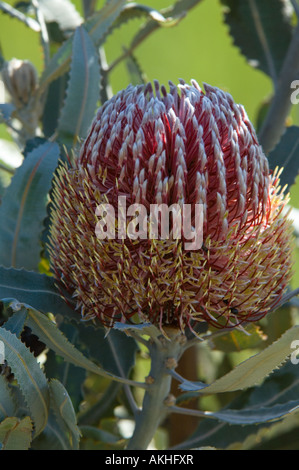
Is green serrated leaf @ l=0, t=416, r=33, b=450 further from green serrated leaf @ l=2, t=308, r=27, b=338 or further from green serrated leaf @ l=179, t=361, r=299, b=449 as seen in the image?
green serrated leaf @ l=179, t=361, r=299, b=449

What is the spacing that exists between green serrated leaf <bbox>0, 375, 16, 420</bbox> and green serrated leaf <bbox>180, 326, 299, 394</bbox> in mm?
202

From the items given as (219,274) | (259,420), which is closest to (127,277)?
(219,274)

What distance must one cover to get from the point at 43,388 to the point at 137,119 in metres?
0.33

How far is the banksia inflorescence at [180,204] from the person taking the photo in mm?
649

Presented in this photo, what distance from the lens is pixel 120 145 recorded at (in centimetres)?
67

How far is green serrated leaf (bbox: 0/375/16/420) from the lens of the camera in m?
0.70

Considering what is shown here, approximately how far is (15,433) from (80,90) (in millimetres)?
480

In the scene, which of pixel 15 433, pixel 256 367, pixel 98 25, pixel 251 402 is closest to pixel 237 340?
pixel 251 402

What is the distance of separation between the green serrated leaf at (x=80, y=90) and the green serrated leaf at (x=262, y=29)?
1.40 ft

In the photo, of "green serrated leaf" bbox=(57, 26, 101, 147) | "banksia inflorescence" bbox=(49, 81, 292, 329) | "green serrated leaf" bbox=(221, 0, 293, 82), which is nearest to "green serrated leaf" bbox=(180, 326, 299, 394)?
"banksia inflorescence" bbox=(49, 81, 292, 329)

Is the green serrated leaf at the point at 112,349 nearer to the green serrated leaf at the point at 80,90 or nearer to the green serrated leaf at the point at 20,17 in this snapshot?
the green serrated leaf at the point at 80,90

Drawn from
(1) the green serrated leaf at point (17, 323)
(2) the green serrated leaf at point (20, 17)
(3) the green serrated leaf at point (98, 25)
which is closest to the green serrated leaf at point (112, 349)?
(1) the green serrated leaf at point (17, 323)

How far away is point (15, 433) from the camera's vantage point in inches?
28.2
